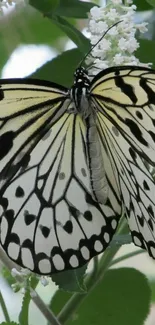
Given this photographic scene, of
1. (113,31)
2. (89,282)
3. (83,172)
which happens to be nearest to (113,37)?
(113,31)

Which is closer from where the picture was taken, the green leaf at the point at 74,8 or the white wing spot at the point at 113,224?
the white wing spot at the point at 113,224

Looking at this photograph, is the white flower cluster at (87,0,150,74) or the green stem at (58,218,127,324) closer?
the white flower cluster at (87,0,150,74)

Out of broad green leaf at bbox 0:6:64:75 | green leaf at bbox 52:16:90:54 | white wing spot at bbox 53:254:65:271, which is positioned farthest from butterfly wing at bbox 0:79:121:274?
broad green leaf at bbox 0:6:64:75

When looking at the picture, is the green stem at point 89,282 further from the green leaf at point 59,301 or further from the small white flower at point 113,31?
the small white flower at point 113,31

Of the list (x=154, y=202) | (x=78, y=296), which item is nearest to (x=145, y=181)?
(x=154, y=202)

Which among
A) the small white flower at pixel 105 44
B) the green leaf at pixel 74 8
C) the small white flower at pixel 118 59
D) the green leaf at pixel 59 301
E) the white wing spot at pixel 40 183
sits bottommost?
the green leaf at pixel 59 301

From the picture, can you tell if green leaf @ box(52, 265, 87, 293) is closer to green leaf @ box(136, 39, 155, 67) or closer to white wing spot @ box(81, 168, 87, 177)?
white wing spot @ box(81, 168, 87, 177)

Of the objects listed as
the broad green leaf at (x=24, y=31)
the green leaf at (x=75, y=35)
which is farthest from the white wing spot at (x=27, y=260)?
the broad green leaf at (x=24, y=31)
